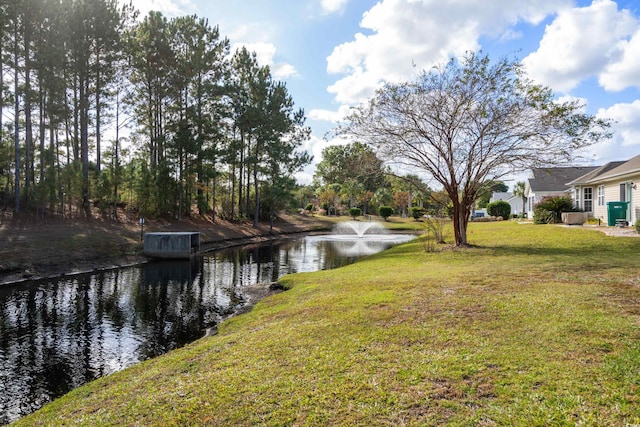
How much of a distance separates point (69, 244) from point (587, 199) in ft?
108

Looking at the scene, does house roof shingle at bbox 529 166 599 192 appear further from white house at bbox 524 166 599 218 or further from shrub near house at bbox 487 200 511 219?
shrub near house at bbox 487 200 511 219

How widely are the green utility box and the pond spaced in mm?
16152

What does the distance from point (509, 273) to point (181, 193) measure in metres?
30.1

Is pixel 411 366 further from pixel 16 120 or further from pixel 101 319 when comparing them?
pixel 16 120

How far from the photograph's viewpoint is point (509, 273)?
10562mm

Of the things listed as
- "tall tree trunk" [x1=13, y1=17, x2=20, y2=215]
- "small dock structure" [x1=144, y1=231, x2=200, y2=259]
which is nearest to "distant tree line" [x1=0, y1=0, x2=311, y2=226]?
"tall tree trunk" [x1=13, y1=17, x2=20, y2=215]

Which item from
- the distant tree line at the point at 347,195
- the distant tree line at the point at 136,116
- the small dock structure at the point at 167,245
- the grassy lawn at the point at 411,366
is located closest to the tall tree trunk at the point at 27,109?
the distant tree line at the point at 136,116

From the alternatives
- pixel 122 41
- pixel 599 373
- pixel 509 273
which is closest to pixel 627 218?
pixel 509 273

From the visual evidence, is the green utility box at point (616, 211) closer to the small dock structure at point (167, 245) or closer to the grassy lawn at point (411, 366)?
A: the grassy lawn at point (411, 366)

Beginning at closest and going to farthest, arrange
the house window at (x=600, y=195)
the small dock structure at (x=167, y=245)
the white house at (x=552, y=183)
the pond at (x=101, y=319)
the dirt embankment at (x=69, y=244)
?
the pond at (x=101, y=319) < the dirt embankment at (x=69, y=244) < the small dock structure at (x=167, y=245) < the house window at (x=600, y=195) < the white house at (x=552, y=183)

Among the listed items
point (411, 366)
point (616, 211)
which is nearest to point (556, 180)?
point (616, 211)

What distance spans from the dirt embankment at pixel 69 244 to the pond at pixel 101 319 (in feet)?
4.47

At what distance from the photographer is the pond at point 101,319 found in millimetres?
7145

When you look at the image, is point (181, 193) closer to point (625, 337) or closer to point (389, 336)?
point (389, 336)
